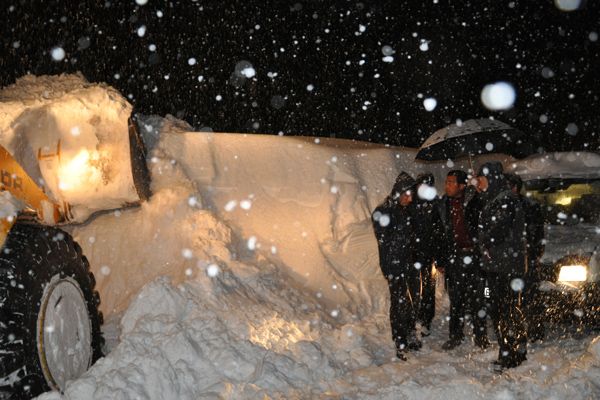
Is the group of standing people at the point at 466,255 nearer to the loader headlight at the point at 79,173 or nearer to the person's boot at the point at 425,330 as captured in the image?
the person's boot at the point at 425,330

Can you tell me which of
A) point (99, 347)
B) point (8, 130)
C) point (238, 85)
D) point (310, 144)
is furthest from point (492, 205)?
point (238, 85)

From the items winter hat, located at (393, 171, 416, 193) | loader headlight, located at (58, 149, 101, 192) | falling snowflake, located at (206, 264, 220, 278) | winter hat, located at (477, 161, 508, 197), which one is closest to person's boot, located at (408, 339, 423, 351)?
winter hat, located at (393, 171, 416, 193)

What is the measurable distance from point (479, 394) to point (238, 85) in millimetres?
22840

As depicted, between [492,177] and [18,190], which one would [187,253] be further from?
[492,177]

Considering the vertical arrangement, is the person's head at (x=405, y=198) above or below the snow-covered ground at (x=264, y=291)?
above

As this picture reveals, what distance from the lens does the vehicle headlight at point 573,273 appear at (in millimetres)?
5625

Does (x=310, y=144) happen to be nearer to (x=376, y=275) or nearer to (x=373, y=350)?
(x=376, y=275)

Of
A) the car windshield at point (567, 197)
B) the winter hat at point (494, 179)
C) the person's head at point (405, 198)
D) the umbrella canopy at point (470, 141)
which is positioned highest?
the winter hat at point (494, 179)

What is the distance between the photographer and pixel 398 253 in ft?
17.5

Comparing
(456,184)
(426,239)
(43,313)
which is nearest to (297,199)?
(426,239)

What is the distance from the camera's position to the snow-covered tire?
10.2 ft

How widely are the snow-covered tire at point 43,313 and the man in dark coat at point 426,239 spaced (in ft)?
10.8

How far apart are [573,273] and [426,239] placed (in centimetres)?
152

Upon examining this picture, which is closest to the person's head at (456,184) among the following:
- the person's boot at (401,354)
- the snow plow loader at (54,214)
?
the person's boot at (401,354)
